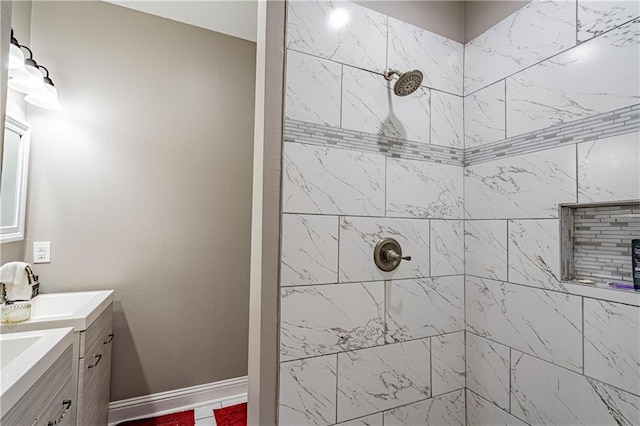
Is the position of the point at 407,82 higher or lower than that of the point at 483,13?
lower

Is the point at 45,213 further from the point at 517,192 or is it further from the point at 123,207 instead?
the point at 517,192

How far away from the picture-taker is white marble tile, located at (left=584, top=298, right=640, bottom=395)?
3.00 feet

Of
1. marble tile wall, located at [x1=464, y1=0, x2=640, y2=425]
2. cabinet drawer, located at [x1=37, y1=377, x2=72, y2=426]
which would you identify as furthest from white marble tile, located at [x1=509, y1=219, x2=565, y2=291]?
cabinet drawer, located at [x1=37, y1=377, x2=72, y2=426]

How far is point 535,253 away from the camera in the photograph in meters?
1.17

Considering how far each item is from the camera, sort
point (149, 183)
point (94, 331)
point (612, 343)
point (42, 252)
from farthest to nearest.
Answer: point (149, 183) → point (42, 252) → point (94, 331) → point (612, 343)

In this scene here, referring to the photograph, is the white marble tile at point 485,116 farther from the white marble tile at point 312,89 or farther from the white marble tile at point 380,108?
the white marble tile at point 312,89

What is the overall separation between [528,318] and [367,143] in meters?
0.92

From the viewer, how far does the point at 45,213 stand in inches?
73.1

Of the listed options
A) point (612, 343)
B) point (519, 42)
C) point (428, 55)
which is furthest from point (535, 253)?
point (428, 55)

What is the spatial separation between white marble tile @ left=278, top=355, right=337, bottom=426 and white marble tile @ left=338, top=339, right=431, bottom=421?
1.6 inches

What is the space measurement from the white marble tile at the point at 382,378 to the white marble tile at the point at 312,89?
0.91 metres

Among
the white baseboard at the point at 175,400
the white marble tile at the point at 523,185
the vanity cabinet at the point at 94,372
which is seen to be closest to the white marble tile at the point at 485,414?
the white marble tile at the point at 523,185

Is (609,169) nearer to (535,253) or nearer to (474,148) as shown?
(535,253)

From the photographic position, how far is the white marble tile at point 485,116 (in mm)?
1319
